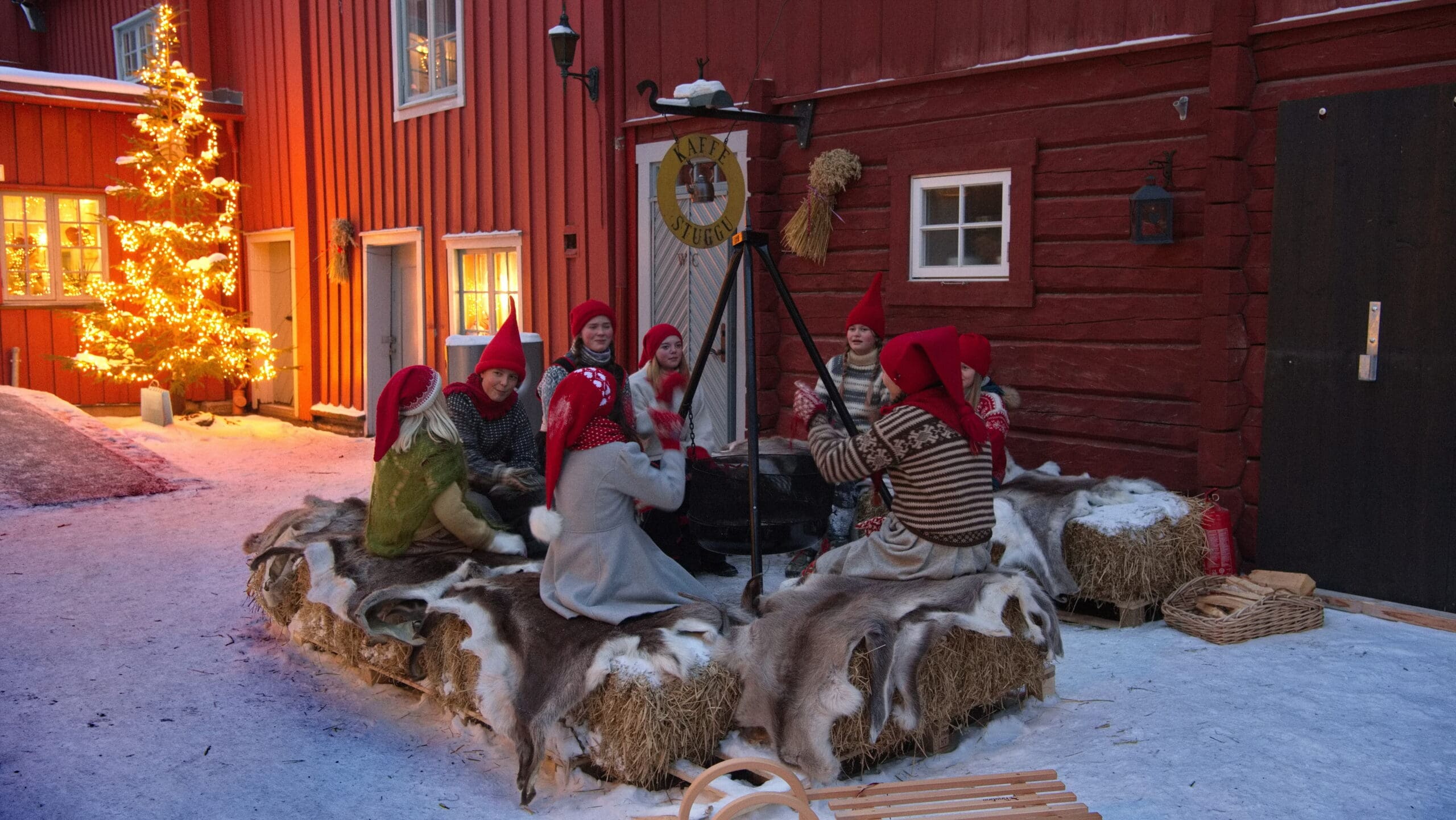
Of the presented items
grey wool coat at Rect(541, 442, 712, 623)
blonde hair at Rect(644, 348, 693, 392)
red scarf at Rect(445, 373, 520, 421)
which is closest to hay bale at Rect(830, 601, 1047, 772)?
grey wool coat at Rect(541, 442, 712, 623)

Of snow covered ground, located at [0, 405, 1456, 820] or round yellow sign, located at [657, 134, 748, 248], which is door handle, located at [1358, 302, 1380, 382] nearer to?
snow covered ground, located at [0, 405, 1456, 820]

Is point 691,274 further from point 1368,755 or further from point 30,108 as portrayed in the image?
point 30,108

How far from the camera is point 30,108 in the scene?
12.7 m

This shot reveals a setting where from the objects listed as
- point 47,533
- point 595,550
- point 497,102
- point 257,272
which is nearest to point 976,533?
point 595,550

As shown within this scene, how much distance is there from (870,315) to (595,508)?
2.63 metres

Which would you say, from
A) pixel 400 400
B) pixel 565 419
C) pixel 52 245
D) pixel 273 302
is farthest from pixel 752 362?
pixel 52 245

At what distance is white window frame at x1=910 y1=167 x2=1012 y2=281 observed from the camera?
6.58 metres

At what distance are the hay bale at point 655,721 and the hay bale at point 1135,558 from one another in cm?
226

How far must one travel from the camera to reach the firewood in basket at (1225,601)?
5.00m

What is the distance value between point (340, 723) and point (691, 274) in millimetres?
5085

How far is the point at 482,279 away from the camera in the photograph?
10.9 meters

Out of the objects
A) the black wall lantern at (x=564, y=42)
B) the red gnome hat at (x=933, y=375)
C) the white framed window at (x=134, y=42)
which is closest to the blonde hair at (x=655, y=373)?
the red gnome hat at (x=933, y=375)

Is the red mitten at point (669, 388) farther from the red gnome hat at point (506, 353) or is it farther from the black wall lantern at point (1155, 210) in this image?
the black wall lantern at point (1155, 210)

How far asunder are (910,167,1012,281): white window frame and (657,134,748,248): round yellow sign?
200 centimetres
